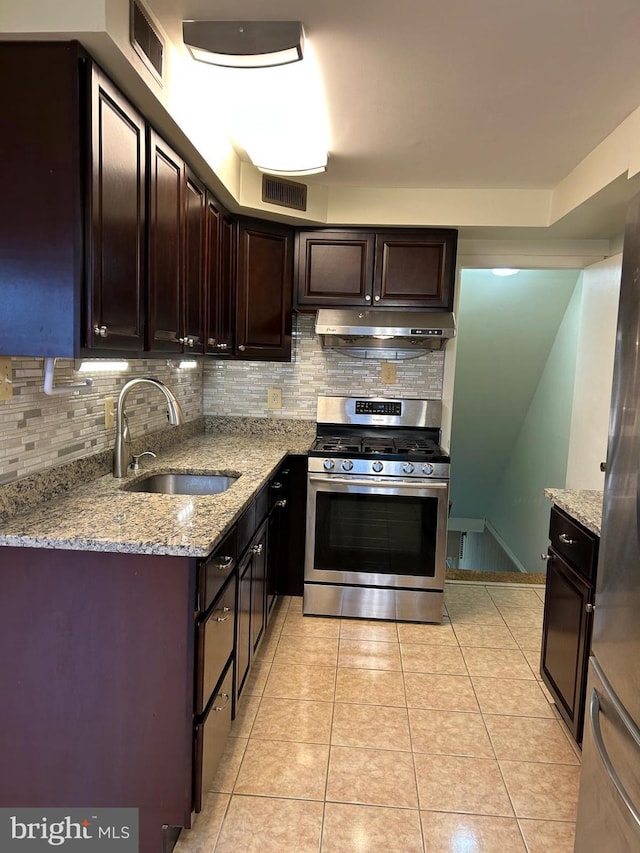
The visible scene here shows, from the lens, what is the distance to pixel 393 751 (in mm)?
2096

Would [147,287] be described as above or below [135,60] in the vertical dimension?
below

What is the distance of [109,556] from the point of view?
1.51 m

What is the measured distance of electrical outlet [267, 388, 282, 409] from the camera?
3.70 metres

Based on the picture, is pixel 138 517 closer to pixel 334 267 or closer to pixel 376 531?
pixel 376 531

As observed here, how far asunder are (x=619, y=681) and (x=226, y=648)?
1.18 m

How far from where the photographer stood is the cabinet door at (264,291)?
10.4 ft

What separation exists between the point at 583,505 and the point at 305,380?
1.97 metres

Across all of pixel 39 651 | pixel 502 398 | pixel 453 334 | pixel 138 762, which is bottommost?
pixel 138 762

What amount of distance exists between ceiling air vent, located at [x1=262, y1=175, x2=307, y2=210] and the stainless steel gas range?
1.35 meters

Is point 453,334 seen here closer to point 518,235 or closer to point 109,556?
point 518,235

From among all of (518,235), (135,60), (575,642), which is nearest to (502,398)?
(518,235)

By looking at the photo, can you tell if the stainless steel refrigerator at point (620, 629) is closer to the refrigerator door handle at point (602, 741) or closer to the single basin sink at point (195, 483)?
the refrigerator door handle at point (602, 741)

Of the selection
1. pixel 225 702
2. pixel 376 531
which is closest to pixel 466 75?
pixel 376 531

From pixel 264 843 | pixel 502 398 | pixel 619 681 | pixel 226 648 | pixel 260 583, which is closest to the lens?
pixel 619 681
